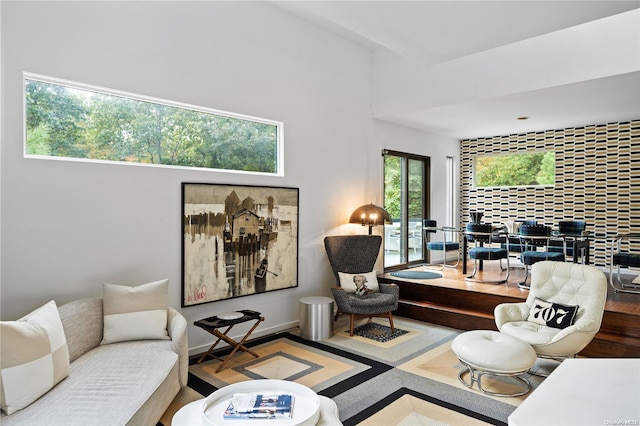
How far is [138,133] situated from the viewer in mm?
3930

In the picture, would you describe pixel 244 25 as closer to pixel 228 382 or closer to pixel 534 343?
pixel 228 382

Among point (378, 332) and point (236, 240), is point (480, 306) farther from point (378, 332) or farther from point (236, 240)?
point (236, 240)

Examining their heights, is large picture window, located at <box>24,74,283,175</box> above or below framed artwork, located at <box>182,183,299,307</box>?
above

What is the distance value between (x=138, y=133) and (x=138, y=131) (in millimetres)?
20

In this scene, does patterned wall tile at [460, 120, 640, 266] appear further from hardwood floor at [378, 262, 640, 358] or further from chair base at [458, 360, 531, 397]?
chair base at [458, 360, 531, 397]

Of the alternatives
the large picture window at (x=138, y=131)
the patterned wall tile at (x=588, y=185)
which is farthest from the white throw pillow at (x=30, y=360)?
the patterned wall tile at (x=588, y=185)

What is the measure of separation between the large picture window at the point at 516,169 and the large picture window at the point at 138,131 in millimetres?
5162

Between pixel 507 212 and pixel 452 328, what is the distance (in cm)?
390

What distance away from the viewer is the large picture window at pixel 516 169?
301 inches

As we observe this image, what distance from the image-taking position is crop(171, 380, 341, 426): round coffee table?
221 centimetres

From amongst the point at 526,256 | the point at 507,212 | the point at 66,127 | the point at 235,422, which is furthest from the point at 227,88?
the point at 507,212

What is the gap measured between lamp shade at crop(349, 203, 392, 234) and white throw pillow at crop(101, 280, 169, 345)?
9.96ft

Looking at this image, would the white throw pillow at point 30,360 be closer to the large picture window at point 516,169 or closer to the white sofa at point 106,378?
the white sofa at point 106,378

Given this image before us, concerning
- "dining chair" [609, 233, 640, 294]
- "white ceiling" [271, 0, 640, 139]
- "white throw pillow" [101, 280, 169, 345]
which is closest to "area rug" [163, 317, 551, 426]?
"white throw pillow" [101, 280, 169, 345]
